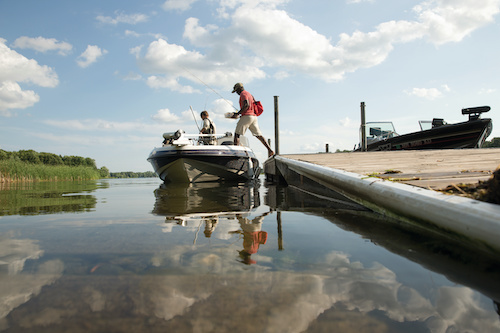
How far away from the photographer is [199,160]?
728 centimetres

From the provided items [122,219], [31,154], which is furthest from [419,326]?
[31,154]

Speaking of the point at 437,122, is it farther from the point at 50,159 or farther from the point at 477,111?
the point at 50,159

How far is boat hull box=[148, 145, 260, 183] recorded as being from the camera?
23.7ft

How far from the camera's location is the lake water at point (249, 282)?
29.5 inches

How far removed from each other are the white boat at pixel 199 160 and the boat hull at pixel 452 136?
279 inches

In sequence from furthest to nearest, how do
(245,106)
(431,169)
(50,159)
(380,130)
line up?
(50,159) → (380,130) → (245,106) → (431,169)

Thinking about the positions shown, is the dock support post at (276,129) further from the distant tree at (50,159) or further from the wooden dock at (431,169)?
the distant tree at (50,159)

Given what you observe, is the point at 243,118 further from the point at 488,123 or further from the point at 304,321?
the point at 488,123

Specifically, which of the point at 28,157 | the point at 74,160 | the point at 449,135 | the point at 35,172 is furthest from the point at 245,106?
the point at 28,157

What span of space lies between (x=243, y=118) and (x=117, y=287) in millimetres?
6758

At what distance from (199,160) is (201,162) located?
0.26 ft

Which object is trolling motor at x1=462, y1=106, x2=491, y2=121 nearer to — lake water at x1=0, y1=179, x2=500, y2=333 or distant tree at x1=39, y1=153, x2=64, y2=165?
lake water at x1=0, y1=179, x2=500, y2=333

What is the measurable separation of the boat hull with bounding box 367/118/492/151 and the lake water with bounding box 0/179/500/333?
11110 mm

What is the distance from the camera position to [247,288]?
3.04 feet
